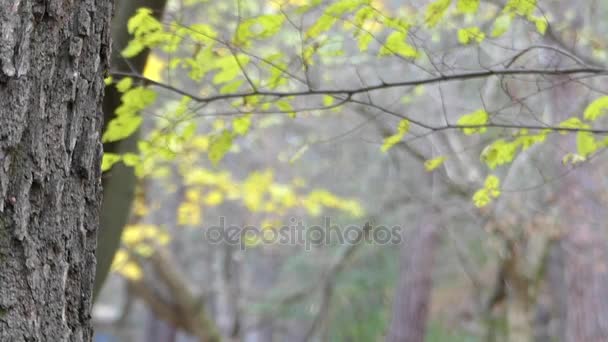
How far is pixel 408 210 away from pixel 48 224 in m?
7.87

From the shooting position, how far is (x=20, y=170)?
1339mm

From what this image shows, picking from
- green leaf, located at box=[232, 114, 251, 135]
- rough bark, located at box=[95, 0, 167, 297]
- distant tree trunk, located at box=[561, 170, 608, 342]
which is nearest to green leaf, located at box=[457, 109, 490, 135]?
green leaf, located at box=[232, 114, 251, 135]

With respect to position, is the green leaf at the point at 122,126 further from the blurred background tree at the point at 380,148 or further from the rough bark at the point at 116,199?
the rough bark at the point at 116,199

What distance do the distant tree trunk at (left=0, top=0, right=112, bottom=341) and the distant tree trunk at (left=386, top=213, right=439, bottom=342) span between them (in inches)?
312

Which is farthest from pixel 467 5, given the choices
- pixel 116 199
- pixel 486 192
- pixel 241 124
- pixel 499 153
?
pixel 116 199

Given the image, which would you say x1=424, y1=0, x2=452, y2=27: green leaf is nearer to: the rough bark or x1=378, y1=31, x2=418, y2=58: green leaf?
x1=378, y1=31, x2=418, y2=58: green leaf

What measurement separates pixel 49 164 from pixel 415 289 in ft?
27.5

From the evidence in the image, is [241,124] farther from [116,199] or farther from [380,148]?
[116,199]

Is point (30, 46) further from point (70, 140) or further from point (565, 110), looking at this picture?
point (565, 110)

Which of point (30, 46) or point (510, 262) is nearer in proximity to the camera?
point (30, 46)

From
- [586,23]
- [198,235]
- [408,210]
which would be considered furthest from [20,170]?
[198,235]

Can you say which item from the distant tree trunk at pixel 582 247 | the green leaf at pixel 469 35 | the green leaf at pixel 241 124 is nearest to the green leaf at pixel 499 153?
the green leaf at pixel 469 35

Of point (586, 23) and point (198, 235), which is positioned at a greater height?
point (586, 23)

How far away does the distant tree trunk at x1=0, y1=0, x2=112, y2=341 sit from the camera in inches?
52.1
